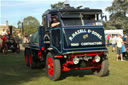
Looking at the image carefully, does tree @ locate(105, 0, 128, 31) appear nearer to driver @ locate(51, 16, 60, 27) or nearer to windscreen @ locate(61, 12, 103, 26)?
windscreen @ locate(61, 12, 103, 26)

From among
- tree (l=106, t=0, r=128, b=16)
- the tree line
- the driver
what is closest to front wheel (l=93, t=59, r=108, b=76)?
the driver

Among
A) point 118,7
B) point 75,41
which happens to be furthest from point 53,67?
point 118,7

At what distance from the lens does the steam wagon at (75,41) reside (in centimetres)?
673

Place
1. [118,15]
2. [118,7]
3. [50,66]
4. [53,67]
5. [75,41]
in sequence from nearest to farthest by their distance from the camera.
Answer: [75,41] < [53,67] < [50,66] < [118,7] < [118,15]

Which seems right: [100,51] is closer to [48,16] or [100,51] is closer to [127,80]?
[127,80]

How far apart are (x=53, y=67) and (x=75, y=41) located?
1204mm

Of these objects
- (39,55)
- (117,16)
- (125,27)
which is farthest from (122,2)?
(39,55)

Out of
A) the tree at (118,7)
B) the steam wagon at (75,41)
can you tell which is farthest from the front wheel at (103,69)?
the tree at (118,7)

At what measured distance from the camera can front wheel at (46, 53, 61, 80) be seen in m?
6.84

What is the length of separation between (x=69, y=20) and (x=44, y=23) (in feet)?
4.95

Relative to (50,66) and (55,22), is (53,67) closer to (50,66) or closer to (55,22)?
(50,66)

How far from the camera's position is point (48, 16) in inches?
287

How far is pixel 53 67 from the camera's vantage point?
696 centimetres

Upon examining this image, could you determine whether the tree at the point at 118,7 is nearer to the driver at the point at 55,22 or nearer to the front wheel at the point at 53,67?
the driver at the point at 55,22
